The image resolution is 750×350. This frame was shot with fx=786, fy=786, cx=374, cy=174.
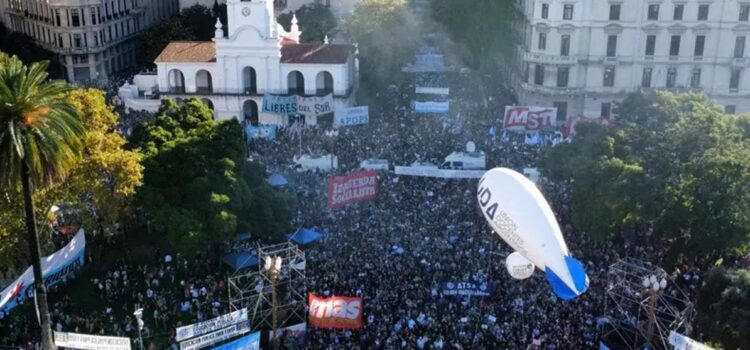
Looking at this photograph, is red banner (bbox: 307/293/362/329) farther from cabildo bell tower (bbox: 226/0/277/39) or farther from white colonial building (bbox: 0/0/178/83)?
white colonial building (bbox: 0/0/178/83)

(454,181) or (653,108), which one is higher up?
(653,108)

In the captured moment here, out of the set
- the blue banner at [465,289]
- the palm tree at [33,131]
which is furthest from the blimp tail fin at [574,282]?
the palm tree at [33,131]

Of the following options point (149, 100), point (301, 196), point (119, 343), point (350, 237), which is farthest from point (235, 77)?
point (119, 343)

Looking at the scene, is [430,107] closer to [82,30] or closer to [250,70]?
[250,70]

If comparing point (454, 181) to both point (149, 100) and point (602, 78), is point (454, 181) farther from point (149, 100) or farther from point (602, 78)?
point (149, 100)

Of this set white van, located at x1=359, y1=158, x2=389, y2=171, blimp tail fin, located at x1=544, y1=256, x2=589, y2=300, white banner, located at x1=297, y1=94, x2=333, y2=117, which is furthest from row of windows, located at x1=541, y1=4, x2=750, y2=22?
blimp tail fin, located at x1=544, y1=256, x2=589, y2=300
